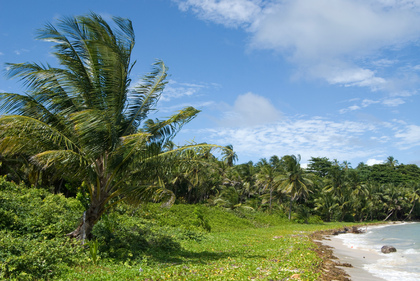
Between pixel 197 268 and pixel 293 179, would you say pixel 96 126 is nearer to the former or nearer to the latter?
pixel 197 268

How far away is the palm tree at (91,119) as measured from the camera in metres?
9.19

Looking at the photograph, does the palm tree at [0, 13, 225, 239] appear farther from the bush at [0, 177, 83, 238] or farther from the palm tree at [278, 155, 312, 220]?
the palm tree at [278, 155, 312, 220]

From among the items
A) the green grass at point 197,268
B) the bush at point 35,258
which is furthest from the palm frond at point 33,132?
the green grass at point 197,268

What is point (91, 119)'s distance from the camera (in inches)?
356

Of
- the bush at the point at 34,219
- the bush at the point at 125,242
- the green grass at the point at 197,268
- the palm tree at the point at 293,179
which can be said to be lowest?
the green grass at the point at 197,268

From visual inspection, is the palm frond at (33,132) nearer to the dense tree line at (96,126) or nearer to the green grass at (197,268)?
the dense tree line at (96,126)

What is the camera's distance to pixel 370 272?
506 inches

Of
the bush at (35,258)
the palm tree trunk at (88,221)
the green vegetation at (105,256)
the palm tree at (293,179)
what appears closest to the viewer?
the bush at (35,258)

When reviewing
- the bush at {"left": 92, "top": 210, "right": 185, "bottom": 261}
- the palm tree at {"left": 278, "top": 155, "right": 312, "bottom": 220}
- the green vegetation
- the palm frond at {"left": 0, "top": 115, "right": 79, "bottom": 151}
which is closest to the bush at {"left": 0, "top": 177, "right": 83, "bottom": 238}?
the green vegetation

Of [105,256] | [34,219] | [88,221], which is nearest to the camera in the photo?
[105,256]

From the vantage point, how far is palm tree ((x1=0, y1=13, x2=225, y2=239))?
9.19 m

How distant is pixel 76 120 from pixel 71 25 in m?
2.94

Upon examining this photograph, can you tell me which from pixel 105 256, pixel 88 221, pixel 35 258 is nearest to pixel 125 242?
pixel 105 256

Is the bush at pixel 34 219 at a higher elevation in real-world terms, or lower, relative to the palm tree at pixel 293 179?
lower
